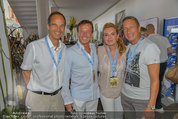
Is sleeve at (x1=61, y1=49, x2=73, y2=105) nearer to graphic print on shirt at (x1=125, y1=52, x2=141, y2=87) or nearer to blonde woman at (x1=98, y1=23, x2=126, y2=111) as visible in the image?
blonde woman at (x1=98, y1=23, x2=126, y2=111)

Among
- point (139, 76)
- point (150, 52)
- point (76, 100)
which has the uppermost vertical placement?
point (150, 52)

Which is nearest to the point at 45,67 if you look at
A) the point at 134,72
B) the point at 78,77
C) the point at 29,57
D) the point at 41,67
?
the point at 41,67

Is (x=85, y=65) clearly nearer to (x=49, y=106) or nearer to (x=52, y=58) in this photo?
(x=52, y=58)

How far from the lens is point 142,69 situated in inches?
52.5

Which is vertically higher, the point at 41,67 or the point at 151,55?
→ the point at 151,55


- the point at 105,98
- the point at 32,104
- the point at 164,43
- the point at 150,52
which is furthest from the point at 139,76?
the point at 164,43

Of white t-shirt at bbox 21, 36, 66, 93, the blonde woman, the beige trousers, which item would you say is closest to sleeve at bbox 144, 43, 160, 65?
the blonde woman

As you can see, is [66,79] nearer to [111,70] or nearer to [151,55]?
[111,70]

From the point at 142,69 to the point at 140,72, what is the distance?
4 cm

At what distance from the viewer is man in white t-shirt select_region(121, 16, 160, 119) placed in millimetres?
1282

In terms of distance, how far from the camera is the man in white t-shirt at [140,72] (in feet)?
4.21

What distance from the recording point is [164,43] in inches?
104

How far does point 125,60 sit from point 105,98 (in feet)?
1.69

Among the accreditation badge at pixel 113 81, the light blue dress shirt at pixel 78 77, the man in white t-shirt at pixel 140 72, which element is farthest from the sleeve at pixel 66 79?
the man in white t-shirt at pixel 140 72
